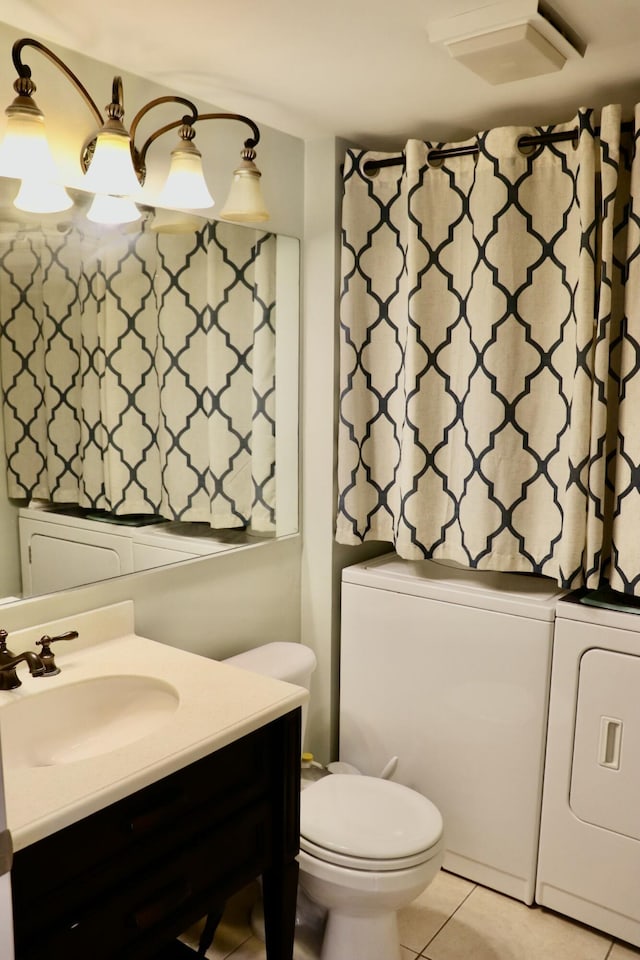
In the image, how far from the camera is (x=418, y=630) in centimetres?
236

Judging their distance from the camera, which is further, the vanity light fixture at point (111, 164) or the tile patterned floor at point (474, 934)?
the tile patterned floor at point (474, 934)

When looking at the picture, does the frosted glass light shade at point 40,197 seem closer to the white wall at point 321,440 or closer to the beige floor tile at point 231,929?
the white wall at point 321,440

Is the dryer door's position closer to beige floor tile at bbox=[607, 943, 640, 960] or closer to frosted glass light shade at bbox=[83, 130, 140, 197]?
beige floor tile at bbox=[607, 943, 640, 960]

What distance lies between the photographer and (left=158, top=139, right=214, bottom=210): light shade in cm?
188

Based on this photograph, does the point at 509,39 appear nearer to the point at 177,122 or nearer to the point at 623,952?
the point at 177,122

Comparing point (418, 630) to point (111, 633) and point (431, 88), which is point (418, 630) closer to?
point (111, 633)

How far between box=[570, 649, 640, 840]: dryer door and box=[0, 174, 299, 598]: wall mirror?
1051mm

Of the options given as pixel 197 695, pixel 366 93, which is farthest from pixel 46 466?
pixel 366 93

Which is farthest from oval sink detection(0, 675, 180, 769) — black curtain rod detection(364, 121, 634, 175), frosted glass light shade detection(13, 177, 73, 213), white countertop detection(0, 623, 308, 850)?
black curtain rod detection(364, 121, 634, 175)

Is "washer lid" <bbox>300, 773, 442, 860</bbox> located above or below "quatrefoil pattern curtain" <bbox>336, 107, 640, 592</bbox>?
below

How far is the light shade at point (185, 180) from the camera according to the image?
1877 mm

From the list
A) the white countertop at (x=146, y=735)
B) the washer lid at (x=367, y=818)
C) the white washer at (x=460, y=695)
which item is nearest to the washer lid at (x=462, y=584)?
the white washer at (x=460, y=695)

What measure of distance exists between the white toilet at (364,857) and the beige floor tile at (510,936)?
10.3 inches

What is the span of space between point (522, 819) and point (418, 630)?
23.7 inches
